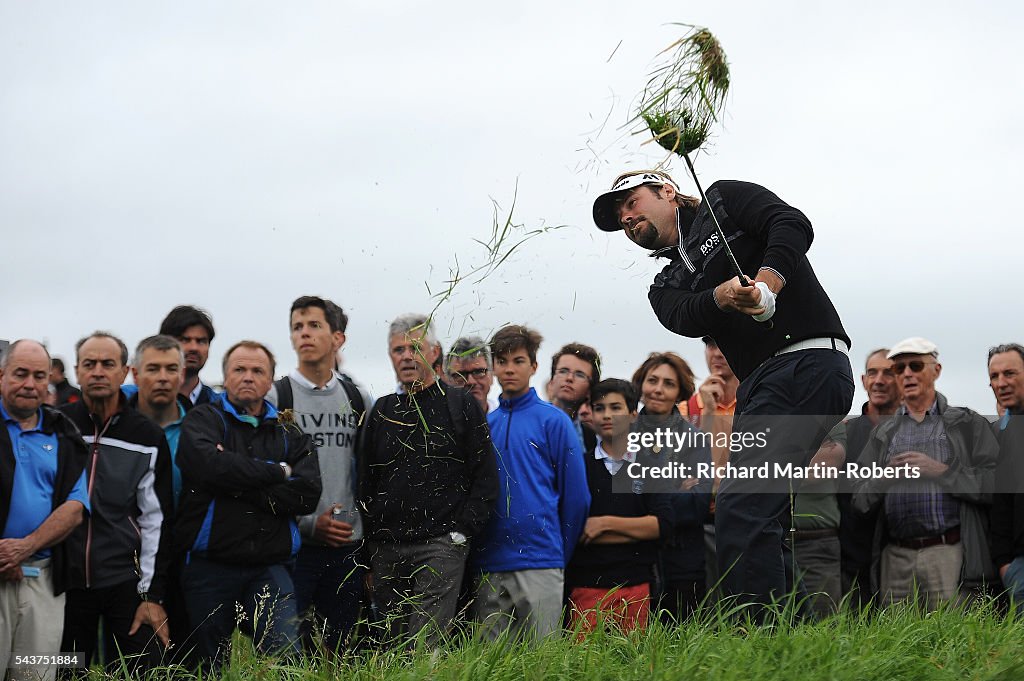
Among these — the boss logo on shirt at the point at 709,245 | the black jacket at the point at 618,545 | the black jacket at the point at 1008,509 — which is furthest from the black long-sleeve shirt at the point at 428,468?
the black jacket at the point at 1008,509

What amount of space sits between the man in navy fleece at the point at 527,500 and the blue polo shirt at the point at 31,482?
249cm

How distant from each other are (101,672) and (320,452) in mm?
2257

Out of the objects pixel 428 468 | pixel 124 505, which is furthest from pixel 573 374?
pixel 124 505

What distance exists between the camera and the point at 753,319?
6078 mm

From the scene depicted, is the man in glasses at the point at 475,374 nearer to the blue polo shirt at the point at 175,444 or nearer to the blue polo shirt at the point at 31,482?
the blue polo shirt at the point at 175,444

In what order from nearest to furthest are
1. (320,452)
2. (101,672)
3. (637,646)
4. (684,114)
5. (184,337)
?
(637,646) → (101,672) → (684,114) → (320,452) → (184,337)

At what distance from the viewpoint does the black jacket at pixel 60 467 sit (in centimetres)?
685

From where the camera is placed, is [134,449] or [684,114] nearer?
[684,114]

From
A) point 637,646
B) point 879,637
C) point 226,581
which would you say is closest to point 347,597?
point 226,581

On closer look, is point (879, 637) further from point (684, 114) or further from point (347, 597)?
point (347, 597)

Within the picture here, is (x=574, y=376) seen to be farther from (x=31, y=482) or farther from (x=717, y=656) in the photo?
(x=717, y=656)

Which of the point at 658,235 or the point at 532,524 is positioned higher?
the point at 658,235

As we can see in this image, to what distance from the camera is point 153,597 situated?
282 inches

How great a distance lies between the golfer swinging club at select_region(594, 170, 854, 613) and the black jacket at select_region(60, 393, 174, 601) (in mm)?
3202
